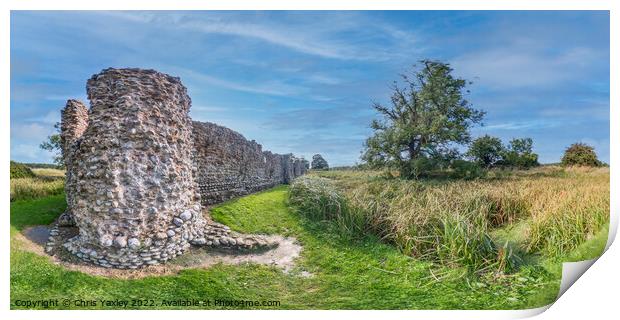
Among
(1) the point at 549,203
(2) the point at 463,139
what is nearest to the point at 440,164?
(2) the point at 463,139

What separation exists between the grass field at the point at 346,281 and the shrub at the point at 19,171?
0.28 meters

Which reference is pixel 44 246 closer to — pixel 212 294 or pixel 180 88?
pixel 212 294

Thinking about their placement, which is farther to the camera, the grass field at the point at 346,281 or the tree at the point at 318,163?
the tree at the point at 318,163

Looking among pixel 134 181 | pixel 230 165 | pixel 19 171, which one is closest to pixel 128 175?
pixel 134 181

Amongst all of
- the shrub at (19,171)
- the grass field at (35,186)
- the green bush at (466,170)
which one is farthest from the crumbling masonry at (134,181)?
the green bush at (466,170)

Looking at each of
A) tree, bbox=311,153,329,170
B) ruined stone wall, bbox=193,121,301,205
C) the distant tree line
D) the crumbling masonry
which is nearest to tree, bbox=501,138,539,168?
the distant tree line

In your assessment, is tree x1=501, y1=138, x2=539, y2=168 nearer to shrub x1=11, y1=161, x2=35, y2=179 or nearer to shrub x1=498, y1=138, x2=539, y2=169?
shrub x1=498, y1=138, x2=539, y2=169

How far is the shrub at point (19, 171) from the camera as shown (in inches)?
158

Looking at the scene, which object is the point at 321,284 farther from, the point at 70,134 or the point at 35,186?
the point at 70,134

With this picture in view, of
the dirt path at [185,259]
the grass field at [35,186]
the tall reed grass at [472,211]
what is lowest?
the dirt path at [185,259]

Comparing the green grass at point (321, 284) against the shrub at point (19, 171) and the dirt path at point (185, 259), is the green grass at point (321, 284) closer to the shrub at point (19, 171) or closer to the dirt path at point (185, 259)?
the dirt path at point (185, 259)

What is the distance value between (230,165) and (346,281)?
8.92ft

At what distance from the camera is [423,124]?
4.78 meters
